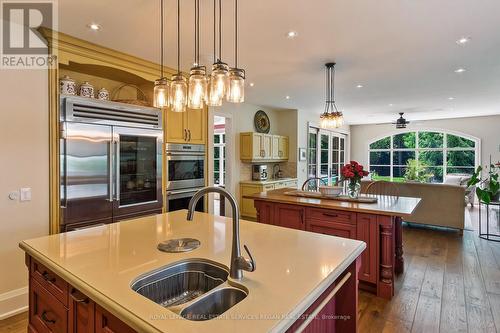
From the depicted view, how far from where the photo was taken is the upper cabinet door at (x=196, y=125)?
147 inches

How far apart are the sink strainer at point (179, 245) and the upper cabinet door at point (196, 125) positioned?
2259 millimetres

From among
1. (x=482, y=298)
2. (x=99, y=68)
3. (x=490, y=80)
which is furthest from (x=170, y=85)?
(x=490, y=80)

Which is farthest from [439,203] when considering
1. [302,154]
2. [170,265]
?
[170,265]

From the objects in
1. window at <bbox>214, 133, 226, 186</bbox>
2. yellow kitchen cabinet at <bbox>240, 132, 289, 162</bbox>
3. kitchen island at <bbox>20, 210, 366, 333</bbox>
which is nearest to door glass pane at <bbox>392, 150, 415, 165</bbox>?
yellow kitchen cabinet at <bbox>240, 132, 289, 162</bbox>

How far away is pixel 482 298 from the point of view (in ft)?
8.75

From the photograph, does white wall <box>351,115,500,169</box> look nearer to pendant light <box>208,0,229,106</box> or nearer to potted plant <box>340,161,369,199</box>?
potted plant <box>340,161,369,199</box>

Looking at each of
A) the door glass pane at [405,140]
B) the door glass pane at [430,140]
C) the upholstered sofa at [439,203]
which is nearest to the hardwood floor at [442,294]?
the upholstered sofa at [439,203]

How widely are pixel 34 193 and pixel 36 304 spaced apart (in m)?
1.27

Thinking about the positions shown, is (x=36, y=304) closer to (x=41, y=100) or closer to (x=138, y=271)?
(x=138, y=271)

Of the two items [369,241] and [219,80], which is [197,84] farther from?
[369,241]

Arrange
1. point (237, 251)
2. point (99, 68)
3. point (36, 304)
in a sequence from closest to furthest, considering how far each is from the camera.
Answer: point (237, 251) → point (36, 304) → point (99, 68)

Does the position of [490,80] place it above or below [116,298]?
above

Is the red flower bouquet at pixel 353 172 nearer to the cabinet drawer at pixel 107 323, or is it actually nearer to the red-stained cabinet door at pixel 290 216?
the red-stained cabinet door at pixel 290 216

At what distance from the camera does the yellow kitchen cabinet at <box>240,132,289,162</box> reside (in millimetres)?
5711
